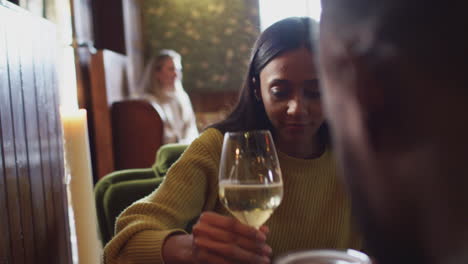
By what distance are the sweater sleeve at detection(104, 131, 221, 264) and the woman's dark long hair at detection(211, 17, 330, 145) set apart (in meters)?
0.13

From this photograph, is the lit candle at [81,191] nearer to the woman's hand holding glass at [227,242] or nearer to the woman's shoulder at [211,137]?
the woman's shoulder at [211,137]

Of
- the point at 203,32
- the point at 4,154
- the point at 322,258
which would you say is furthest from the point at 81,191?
the point at 203,32

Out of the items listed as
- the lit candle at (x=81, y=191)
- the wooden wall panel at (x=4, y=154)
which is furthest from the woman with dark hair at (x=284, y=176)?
the wooden wall panel at (x=4, y=154)

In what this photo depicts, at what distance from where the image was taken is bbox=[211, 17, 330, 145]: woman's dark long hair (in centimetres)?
112

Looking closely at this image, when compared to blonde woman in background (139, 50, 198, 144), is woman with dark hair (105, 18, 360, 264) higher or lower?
lower

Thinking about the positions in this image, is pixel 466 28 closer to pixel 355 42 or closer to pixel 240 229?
pixel 355 42

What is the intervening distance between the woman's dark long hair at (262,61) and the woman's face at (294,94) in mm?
29

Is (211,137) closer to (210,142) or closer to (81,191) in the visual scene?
(210,142)

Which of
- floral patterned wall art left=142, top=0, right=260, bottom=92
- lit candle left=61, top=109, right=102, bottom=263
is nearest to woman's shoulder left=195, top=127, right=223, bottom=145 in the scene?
lit candle left=61, top=109, right=102, bottom=263

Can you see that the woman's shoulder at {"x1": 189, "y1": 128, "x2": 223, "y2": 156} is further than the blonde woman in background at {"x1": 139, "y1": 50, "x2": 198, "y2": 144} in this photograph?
No

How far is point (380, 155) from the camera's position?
202 millimetres

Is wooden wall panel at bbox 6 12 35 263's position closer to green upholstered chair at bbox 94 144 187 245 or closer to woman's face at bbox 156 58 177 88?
green upholstered chair at bbox 94 144 187 245

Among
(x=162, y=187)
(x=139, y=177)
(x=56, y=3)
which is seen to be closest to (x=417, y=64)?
(x=162, y=187)

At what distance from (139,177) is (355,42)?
1.45m
